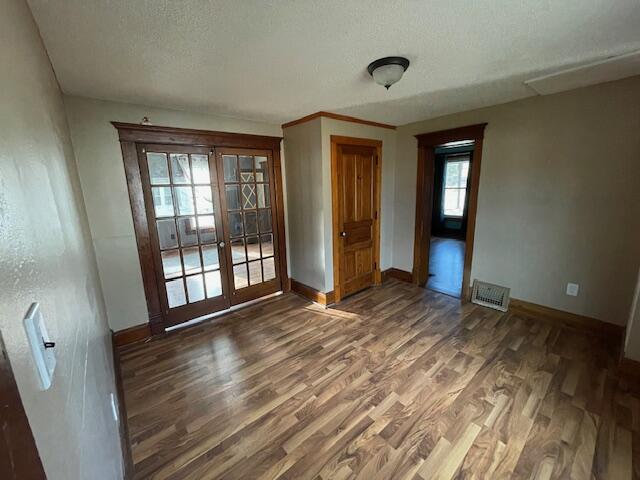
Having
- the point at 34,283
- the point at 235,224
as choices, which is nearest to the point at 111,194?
the point at 235,224

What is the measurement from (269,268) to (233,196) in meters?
1.10

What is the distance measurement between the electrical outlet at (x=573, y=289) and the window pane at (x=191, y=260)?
395cm

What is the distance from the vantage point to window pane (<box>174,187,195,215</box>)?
2.91 meters

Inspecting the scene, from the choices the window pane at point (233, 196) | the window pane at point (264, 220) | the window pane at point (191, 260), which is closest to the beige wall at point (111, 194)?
the window pane at point (191, 260)

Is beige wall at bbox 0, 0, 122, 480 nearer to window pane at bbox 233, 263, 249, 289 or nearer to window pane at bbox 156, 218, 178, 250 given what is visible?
window pane at bbox 156, 218, 178, 250

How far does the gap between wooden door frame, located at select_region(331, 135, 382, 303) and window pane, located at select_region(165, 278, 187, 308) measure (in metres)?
1.80

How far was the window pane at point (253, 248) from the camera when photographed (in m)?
3.51

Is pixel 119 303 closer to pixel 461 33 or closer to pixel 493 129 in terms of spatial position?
pixel 461 33

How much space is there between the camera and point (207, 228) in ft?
10.3

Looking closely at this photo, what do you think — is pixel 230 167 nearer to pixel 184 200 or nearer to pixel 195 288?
pixel 184 200

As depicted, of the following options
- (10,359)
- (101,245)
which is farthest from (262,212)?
(10,359)

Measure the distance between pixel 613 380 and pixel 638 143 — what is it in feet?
6.39

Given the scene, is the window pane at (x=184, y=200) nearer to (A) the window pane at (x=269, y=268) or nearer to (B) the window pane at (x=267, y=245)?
(B) the window pane at (x=267, y=245)

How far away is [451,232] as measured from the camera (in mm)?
7359
